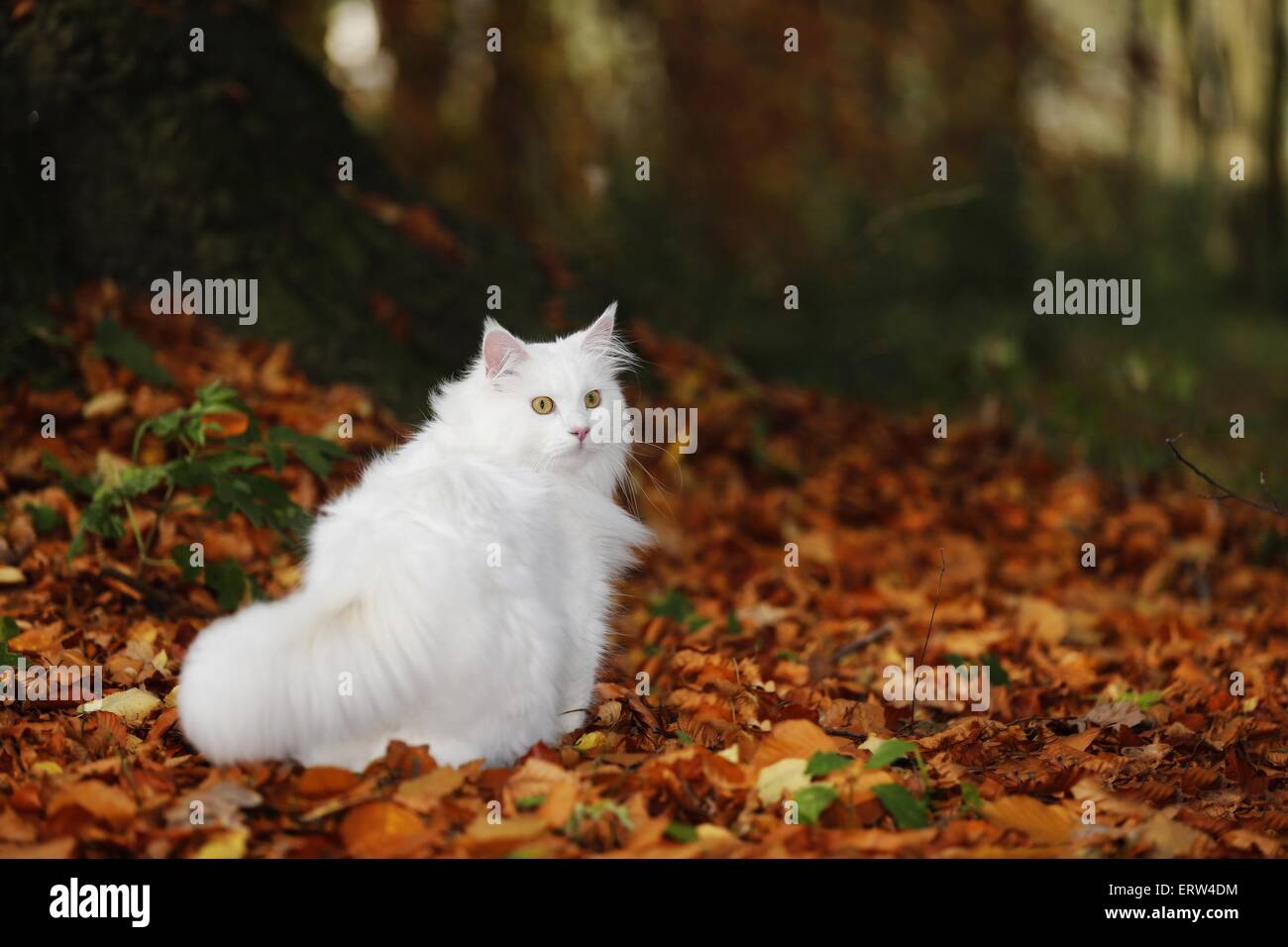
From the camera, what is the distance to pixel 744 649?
484cm

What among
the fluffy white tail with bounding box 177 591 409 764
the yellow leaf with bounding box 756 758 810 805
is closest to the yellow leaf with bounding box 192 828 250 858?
the fluffy white tail with bounding box 177 591 409 764

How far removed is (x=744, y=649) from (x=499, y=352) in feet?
Result: 6.27

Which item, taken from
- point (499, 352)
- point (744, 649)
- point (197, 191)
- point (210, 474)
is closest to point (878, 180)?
point (197, 191)

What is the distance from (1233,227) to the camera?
16672mm

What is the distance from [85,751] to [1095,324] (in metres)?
11.3

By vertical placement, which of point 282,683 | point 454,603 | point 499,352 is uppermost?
point 499,352

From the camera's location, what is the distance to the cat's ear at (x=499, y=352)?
3.46 metres

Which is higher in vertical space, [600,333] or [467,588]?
[600,333]

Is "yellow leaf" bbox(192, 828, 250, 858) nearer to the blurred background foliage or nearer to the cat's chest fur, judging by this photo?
the cat's chest fur

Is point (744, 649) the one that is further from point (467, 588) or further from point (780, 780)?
point (467, 588)

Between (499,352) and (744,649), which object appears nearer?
(499,352)

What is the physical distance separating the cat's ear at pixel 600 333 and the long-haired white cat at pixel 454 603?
0.32 feet

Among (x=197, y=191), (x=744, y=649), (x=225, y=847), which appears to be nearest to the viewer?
(x=225, y=847)

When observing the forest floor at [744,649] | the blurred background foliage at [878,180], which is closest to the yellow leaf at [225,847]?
the forest floor at [744,649]
